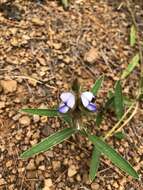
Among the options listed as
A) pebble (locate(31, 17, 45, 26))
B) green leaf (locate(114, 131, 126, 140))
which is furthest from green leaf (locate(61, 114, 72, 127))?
pebble (locate(31, 17, 45, 26))

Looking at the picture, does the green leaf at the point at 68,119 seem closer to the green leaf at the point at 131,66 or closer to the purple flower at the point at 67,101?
the purple flower at the point at 67,101

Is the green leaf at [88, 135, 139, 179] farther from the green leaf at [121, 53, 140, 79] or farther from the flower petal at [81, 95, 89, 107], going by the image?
the green leaf at [121, 53, 140, 79]

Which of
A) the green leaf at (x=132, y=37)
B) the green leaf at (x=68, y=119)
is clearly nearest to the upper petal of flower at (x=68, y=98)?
the green leaf at (x=68, y=119)

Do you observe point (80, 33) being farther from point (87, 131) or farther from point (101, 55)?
point (87, 131)

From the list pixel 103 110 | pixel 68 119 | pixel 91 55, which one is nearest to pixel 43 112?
pixel 68 119

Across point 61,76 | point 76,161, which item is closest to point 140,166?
point 76,161

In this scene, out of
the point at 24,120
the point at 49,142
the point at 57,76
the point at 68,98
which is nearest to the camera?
the point at 68,98

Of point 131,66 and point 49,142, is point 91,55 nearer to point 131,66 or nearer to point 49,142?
point 131,66
